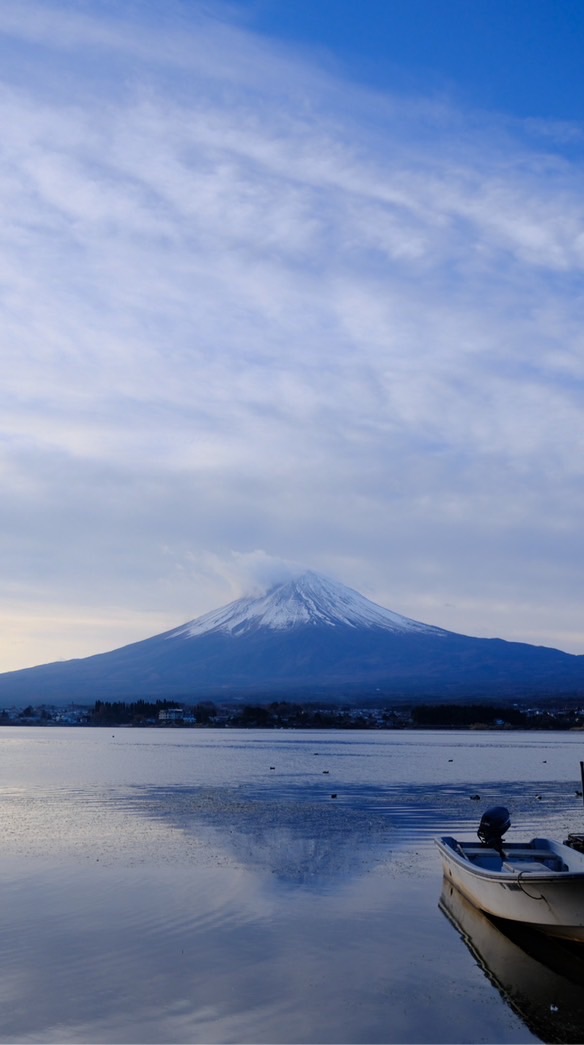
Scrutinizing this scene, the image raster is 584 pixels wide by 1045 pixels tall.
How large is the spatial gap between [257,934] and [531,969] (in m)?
3.58

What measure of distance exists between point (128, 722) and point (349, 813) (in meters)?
122

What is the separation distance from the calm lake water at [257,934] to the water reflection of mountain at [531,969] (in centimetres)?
3

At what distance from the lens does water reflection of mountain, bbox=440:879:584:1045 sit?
1055 cm

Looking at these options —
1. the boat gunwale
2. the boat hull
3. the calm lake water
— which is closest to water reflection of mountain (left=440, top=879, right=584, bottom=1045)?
the calm lake water

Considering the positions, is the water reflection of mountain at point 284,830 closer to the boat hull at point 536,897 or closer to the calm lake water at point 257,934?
the calm lake water at point 257,934

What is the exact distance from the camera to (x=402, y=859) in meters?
19.4

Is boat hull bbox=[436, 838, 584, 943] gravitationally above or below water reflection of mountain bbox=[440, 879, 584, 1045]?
above

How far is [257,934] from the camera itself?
A: 13.5m

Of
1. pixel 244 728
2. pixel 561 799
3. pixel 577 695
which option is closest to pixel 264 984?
pixel 561 799

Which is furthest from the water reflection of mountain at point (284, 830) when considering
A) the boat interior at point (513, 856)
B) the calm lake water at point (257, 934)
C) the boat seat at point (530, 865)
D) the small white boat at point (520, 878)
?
the boat seat at point (530, 865)

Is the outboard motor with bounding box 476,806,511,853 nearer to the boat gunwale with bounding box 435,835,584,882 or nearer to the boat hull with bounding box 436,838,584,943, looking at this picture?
the boat gunwale with bounding box 435,835,584,882

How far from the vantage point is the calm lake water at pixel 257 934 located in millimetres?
10211

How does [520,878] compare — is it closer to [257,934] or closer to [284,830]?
[257,934]

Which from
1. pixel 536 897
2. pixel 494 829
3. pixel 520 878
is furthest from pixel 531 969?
pixel 494 829
